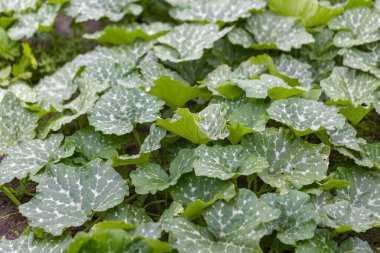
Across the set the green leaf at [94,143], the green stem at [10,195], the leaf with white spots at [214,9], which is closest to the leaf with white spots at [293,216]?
the green leaf at [94,143]

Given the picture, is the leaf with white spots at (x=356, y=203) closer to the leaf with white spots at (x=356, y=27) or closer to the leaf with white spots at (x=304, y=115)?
the leaf with white spots at (x=304, y=115)

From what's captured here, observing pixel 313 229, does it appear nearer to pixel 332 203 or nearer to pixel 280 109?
pixel 332 203

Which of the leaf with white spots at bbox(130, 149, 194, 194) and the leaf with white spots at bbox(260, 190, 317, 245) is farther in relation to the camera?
the leaf with white spots at bbox(130, 149, 194, 194)

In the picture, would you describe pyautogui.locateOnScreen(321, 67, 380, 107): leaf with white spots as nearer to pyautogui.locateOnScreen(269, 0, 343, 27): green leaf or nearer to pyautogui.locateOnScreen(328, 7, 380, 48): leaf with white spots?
pyautogui.locateOnScreen(328, 7, 380, 48): leaf with white spots

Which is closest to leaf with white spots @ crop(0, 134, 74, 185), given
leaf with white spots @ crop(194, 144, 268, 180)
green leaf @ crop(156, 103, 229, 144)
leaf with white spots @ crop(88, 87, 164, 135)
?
leaf with white spots @ crop(88, 87, 164, 135)

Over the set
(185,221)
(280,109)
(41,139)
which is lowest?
(41,139)

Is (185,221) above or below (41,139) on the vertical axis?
above

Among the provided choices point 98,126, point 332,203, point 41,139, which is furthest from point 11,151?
point 332,203
